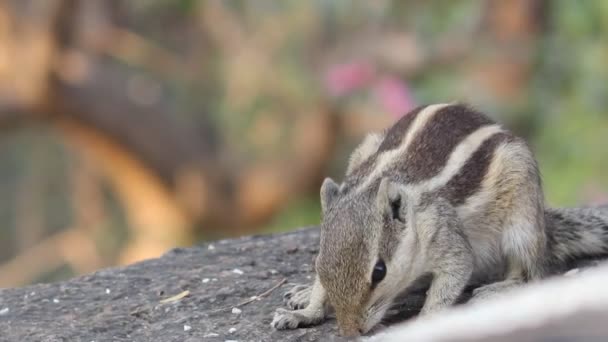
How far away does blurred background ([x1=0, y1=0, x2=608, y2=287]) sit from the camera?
9180 mm

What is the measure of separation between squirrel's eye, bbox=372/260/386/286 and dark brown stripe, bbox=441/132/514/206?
42 centimetres

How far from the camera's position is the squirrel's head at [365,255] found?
3590 mm

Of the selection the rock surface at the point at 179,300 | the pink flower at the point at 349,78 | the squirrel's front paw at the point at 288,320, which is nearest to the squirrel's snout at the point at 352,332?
the rock surface at the point at 179,300

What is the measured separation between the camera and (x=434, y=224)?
3.84 m

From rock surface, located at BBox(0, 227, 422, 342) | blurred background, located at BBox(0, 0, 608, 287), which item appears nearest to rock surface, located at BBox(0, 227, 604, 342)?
rock surface, located at BBox(0, 227, 422, 342)

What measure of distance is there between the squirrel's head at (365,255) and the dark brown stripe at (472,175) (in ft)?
0.74

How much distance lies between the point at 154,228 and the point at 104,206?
1.50m

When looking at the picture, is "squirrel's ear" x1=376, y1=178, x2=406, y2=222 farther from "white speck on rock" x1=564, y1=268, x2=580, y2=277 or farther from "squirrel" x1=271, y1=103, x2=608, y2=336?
"white speck on rock" x1=564, y1=268, x2=580, y2=277

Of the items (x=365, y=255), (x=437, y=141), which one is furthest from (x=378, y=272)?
(x=437, y=141)

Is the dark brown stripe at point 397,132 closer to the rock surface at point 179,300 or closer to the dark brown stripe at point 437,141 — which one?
the dark brown stripe at point 437,141

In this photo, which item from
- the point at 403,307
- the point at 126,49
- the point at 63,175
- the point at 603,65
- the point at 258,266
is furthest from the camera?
the point at 63,175

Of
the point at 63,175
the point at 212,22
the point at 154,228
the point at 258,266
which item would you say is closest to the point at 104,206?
the point at 63,175

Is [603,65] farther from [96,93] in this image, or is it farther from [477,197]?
[477,197]

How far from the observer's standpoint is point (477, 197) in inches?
157
